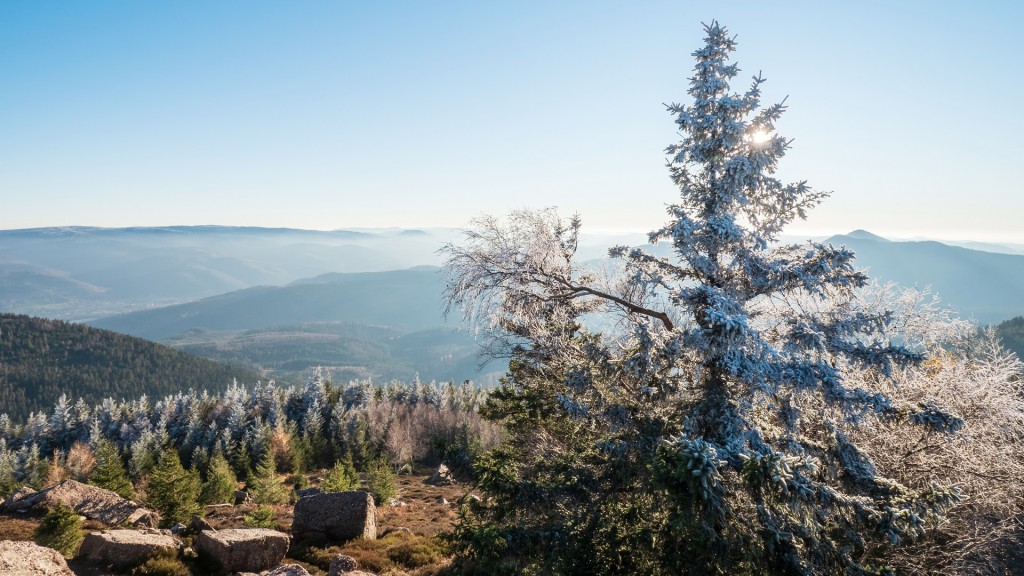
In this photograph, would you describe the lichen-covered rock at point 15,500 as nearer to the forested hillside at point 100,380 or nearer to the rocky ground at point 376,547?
the rocky ground at point 376,547

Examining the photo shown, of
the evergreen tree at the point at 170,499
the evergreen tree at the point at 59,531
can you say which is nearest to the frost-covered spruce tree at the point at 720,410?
the evergreen tree at the point at 59,531

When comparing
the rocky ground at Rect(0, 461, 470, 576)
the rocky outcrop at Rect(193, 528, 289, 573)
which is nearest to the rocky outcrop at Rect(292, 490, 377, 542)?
the rocky ground at Rect(0, 461, 470, 576)

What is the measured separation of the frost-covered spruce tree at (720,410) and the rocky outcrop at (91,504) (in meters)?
16.6

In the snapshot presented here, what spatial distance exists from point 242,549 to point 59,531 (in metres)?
5.33

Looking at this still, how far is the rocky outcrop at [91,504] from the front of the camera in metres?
16.7

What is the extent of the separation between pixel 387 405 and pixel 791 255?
7486cm

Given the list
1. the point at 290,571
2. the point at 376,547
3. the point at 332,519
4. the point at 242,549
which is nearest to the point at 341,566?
the point at 290,571

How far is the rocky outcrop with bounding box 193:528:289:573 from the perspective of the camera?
451 inches

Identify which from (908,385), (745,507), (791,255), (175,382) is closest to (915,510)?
(745,507)

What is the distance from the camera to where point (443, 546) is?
15.6 m

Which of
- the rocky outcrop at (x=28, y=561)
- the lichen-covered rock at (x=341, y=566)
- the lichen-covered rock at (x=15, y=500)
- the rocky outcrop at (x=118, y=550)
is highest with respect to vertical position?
the rocky outcrop at (x=28, y=561)

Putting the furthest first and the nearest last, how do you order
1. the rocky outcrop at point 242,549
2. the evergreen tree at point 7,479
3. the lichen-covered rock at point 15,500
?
the evergreen tree at point 7,479 → the lichen-covered rock at point 15,500 → the rocky outcrop at point 242,549

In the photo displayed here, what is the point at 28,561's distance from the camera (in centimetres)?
779

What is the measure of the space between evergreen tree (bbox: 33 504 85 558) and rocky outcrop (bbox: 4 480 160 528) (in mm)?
4191
